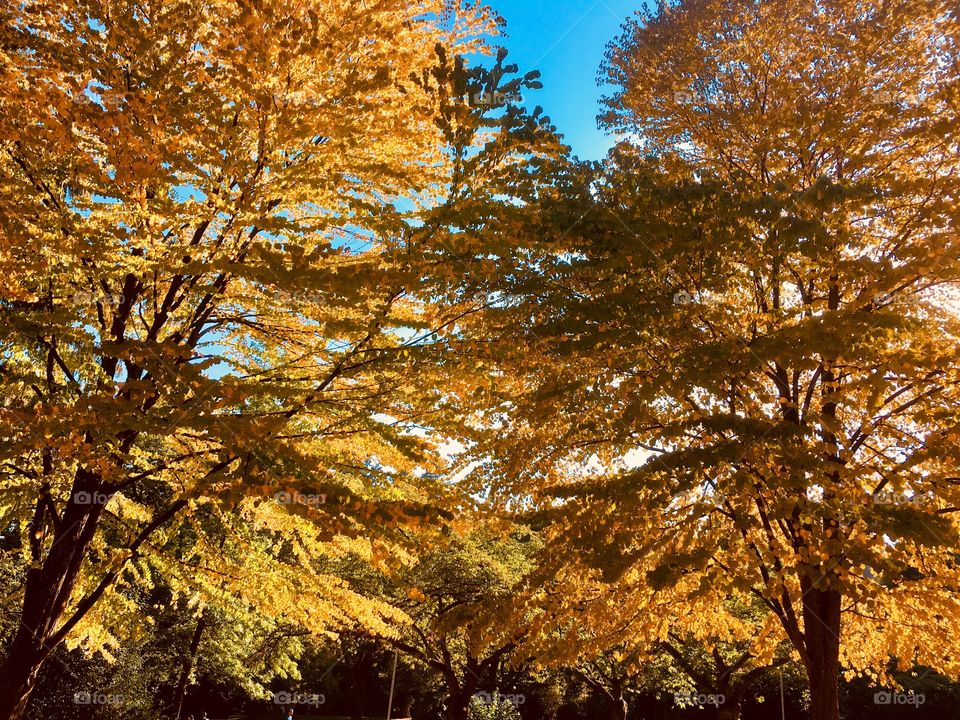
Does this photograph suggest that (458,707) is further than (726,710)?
Yes

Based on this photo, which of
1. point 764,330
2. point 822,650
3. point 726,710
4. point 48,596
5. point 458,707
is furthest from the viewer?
point 458,707

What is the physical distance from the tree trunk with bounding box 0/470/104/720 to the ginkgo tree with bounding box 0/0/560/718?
20 millimetres

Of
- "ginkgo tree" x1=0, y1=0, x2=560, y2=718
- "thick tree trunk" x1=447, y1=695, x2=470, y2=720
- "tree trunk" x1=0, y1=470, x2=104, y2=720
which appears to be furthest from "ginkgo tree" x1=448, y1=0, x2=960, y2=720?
"thick tree trunk" x1=447, y1=695, x2=470, y2=720

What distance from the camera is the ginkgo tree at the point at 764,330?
16.1ft

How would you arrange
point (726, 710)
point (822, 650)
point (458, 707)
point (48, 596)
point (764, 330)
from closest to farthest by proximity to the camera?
point (48, 596) → point (822, 650) → point (764, 330) → point (726, 710) → point (458, 707)

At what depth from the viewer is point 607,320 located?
4.98m

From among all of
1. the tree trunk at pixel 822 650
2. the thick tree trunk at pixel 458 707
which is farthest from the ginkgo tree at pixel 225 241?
the thick tree trunk at pixel 458 707

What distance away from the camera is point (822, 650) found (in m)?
6.43

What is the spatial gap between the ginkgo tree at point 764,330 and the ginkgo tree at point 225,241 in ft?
3.65

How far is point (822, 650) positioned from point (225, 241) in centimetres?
738

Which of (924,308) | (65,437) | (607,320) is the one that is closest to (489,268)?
(607,320)

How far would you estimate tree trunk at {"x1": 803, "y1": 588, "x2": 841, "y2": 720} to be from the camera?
622cm

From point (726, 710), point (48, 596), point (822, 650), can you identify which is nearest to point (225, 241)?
point (48, 596)

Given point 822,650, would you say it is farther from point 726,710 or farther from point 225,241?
point 726,710
